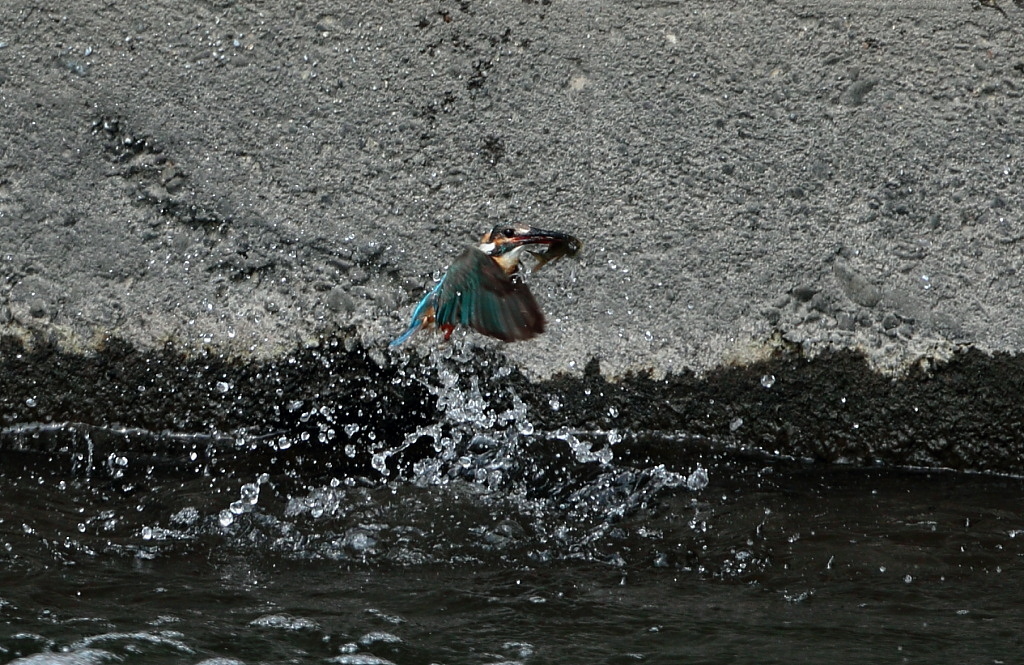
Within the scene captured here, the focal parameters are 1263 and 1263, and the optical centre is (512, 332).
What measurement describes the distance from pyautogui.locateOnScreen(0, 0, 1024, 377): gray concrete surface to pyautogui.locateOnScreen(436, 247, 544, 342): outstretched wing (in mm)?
567

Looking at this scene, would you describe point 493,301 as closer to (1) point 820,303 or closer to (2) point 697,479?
(2) point 697,479

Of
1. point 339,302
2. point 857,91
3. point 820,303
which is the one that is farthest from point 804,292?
point 339,302

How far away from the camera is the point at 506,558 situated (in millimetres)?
2602

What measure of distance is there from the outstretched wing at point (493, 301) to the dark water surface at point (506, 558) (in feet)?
1.57

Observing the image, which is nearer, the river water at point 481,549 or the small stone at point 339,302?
the river water at point 481,549

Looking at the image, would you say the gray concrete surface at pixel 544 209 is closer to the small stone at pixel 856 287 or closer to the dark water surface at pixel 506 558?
the small stone at pixel 856 287

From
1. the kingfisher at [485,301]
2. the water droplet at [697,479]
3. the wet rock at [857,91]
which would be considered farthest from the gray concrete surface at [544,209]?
the kingfisher at [485,301]

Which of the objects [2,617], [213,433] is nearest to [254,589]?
[2,617]

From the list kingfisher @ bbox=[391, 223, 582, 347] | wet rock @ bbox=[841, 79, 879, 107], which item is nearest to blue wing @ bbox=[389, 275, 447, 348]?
kingfisher @ bbox=[391, 223, 582, 347]

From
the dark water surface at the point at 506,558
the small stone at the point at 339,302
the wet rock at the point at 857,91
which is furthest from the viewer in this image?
the small stone at the point at 339,302

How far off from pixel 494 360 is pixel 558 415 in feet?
0.71

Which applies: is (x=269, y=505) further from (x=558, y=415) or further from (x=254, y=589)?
(x=558, y=415)

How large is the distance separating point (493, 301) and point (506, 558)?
53 cm

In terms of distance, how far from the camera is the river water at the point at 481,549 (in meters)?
2.19
